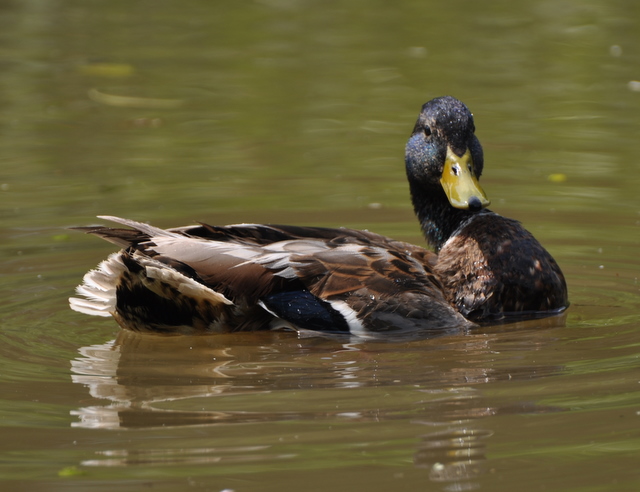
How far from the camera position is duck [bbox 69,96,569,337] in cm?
688

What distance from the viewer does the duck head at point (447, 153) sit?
7.58 meters

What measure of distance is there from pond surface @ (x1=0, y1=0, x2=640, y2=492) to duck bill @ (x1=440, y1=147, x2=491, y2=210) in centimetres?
Answer: 84

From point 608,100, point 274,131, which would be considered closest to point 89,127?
point 274,131

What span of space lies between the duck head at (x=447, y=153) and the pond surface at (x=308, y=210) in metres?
1.03

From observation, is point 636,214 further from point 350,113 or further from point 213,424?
point 213,424

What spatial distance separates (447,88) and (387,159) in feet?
9.57

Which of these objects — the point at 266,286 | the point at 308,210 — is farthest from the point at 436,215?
the point at 308,210

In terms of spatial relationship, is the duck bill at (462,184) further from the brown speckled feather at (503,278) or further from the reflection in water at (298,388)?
the reflection in water at (298,388)

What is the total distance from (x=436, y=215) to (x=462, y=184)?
67 cm

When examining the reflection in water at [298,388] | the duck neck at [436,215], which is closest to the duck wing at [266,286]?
the reflection in water at [298,388]

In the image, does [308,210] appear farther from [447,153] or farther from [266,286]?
[266,286]

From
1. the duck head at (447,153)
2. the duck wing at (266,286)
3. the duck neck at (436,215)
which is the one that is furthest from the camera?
the duck neck at (436,215)

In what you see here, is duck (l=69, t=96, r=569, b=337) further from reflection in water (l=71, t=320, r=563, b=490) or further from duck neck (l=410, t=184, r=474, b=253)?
duck neck (l=410, t=184, r=474, b=253)

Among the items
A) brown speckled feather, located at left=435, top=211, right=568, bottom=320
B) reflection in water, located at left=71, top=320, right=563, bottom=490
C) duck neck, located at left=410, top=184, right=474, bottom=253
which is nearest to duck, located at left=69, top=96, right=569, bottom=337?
brown speckled feather, located at left=435, top=211, right=568, bottom=320
